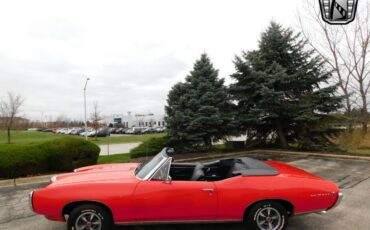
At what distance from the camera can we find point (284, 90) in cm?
1452

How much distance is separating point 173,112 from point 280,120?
18.4ft

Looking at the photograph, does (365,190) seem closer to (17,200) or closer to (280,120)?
(17,200)

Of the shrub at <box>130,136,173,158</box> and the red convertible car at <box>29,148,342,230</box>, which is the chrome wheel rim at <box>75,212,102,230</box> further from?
the shrub at <box>130,136,173,158</box>

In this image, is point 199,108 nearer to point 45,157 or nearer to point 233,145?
point 233,145

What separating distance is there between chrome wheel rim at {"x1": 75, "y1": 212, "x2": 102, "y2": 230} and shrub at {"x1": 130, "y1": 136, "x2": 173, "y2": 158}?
8.32m

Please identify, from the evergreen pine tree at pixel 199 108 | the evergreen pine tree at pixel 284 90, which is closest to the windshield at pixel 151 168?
the evergreen pine tree at pixel 199 108

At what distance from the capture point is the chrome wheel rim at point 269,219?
13.5 feet

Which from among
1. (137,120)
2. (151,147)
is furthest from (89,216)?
(137,120)

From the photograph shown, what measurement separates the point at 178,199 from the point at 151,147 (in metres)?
8.75

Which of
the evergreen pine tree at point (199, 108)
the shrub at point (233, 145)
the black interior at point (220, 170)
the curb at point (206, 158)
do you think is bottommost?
the curb at point (206, 158)

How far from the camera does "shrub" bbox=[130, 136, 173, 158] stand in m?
12.4

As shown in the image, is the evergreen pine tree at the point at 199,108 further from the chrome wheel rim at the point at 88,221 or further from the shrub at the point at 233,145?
the chrome wheel rim at the point at 88,221

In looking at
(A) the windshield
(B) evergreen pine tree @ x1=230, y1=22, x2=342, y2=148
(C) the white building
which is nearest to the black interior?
(A) the windshield

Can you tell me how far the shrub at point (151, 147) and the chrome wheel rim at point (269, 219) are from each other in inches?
338
